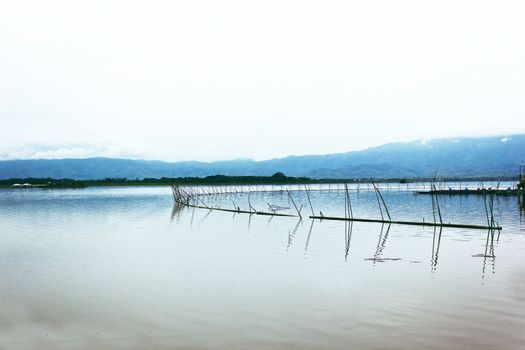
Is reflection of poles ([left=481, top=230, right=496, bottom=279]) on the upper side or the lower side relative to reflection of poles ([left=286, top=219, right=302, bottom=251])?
upper

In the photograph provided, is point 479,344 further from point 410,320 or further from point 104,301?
point 104,301

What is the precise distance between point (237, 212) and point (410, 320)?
3003cm

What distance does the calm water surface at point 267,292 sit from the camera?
836 centimetres

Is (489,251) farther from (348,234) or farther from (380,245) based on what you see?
(348,234)

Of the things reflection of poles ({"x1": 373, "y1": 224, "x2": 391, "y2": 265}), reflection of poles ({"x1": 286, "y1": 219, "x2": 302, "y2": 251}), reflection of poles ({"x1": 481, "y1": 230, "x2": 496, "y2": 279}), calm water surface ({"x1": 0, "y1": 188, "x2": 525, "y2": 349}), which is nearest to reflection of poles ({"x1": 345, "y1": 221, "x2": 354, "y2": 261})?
calm water surface ({"x1": 0, "y1": 188, "x2": 525, "y2": 349})

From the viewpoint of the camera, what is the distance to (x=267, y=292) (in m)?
11.6

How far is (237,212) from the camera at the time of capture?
38781mm

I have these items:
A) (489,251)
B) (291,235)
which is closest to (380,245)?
(489,251)

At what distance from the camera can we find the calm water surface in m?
8.36

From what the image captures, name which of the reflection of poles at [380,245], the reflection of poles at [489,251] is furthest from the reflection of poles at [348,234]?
the reflection of poles at [489,251]

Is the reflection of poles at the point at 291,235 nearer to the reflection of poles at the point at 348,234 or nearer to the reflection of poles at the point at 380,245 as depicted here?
the reflection of poles at the point at 348,234

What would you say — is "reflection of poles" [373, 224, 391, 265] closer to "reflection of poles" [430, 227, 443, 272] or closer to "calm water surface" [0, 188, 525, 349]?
"calm water surface" [0, 188, 525, 349]

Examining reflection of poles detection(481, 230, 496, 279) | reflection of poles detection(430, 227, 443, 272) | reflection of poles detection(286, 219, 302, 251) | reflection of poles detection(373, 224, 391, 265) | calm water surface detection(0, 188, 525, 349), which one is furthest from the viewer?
reflection of poles detection(286, 219, 302, 251)

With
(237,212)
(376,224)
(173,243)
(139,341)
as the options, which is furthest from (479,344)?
(237,212)
